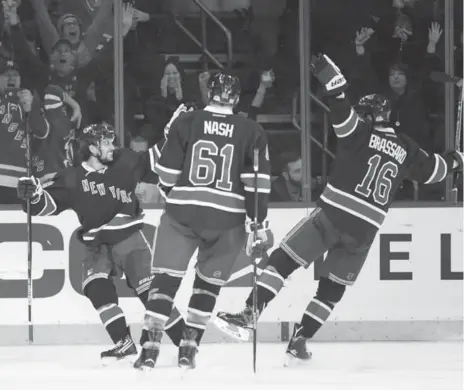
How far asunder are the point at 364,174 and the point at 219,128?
3.11 ft

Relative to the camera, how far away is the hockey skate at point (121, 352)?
6.46 metres

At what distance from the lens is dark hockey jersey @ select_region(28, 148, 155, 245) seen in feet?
21.2

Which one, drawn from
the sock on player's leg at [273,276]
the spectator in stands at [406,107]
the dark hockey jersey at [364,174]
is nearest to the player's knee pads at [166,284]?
the sock on player's leg at [273,276]

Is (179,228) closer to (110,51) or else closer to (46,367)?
(46,367)

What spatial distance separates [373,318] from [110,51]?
2066 millimetres

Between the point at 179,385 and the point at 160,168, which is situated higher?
the point at 160,168

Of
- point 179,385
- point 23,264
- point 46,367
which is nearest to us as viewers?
point 179,385

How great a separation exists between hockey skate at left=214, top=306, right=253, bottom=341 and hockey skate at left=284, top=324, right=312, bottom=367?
267 millimetres

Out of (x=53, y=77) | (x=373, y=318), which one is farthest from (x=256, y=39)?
(x=373, y=318)

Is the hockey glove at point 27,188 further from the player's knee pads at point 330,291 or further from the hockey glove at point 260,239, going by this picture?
the player's knee pads at point 330,291

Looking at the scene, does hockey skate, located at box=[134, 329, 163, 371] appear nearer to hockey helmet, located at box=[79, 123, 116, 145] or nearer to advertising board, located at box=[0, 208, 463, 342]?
hockey helmet, located at box=[79, 123, 116, 145]

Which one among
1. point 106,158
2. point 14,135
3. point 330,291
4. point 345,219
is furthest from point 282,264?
point 14,135

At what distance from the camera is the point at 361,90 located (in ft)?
24.7

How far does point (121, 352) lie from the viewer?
6.45m
